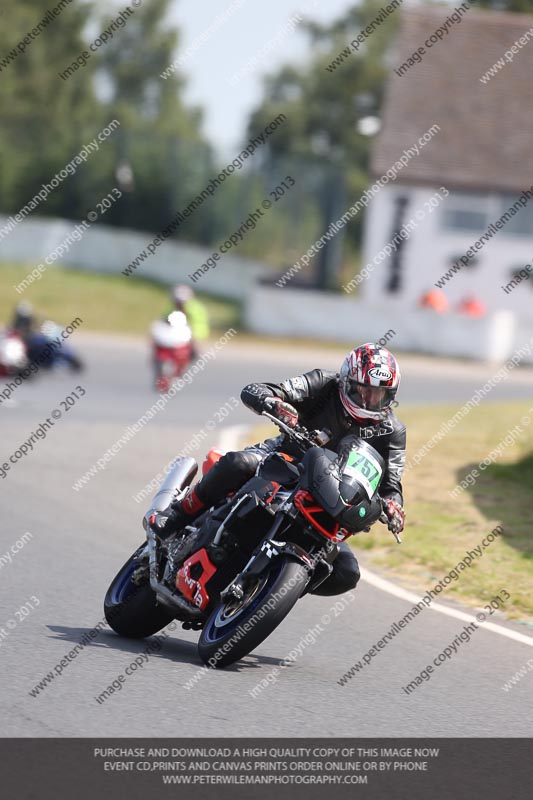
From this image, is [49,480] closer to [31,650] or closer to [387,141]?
[31,650]

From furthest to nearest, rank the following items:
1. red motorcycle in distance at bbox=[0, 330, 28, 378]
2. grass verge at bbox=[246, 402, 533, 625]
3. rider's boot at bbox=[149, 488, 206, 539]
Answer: red motorcycle in distance at bbox=[0, 330, 28, 378]
grass verge at bbox=[246, 402, 533, 625]
rider's boot at bbox=[149, 488, 206, 539]

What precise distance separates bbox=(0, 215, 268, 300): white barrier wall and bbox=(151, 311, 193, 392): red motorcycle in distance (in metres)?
21.3

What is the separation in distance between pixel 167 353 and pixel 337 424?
1588cm

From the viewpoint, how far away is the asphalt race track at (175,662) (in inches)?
226

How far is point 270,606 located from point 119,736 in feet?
4.00

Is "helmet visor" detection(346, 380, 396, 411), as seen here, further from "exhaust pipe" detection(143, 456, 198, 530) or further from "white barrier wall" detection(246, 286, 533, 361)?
"white barrier wall" detection(246, 286, 533, 361)

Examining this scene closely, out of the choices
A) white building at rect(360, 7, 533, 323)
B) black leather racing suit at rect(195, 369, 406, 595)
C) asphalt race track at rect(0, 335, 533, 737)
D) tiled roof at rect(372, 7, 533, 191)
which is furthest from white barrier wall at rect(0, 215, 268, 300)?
black leather racing suit at rect(195, 369, 406, 595)

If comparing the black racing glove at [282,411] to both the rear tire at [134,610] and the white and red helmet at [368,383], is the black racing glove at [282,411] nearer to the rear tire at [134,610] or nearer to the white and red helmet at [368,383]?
the white and red helmet at [368,383]

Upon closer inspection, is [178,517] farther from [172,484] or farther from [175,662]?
[175,662]

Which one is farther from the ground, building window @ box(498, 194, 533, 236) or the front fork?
building window @ box(498, 194, 533, 236)

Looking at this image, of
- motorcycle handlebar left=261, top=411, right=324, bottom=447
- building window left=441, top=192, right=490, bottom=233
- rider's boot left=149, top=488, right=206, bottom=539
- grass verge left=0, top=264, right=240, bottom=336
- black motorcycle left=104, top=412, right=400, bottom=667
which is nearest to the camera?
black motorcycle left=104, top=412, right=400, bottom=667

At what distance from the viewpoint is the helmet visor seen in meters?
7.07
